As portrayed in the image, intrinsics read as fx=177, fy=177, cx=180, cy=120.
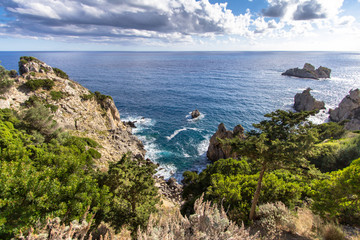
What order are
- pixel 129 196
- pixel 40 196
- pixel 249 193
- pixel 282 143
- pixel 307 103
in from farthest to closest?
pixel 307 103 < pixel 249 193 < pixel 129 196 < pixel 40 196 < pixel 282 143

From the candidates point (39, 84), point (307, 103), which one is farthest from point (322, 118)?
point (39, 84)

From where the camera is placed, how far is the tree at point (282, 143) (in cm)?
1123

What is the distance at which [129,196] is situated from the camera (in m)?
16.5

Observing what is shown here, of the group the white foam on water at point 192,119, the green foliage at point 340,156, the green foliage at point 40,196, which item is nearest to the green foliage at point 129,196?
the green foliage at point 40,196

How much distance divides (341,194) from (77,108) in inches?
1907

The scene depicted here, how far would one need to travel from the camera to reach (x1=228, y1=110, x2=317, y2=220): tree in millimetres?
11234

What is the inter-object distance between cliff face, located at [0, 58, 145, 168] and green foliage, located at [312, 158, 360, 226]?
28.2 m

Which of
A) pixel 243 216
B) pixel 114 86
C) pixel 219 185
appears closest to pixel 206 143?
pixel 219 185

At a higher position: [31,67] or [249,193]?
[31,67]

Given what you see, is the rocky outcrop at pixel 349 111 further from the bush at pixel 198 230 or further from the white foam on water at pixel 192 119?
the bush at pixel 198 230

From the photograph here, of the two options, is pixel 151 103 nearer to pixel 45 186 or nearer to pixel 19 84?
pixel 19 84

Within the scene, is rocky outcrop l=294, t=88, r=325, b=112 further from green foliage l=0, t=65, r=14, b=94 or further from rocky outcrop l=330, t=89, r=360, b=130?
green foliage l=0, t=65, r=14, b=94

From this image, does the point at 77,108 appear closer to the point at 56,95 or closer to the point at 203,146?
the point at 56,95

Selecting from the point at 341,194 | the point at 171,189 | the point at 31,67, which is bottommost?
the point at 171,189
